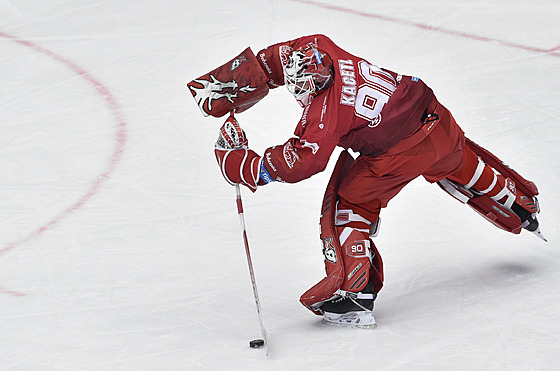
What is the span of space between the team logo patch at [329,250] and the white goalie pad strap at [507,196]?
77 cm

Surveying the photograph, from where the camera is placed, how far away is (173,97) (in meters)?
5.20

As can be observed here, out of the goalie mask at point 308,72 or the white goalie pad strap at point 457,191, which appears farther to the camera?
the white goalie pad strap at point 457,191

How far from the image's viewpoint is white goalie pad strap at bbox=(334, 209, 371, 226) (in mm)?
3161

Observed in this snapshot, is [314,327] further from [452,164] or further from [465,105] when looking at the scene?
[465,105]

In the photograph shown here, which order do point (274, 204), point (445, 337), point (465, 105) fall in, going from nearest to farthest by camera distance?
1. point (445, 337)
2. point (274, 204)
3. point (465, 105)

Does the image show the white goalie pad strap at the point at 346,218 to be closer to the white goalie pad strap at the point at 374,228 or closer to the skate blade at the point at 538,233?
the white goalie pad strap at the point at 374,228

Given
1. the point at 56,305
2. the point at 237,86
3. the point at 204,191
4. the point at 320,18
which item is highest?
the point at 320,18

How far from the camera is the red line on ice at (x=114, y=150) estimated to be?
401 centimetres

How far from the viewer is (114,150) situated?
4.64m

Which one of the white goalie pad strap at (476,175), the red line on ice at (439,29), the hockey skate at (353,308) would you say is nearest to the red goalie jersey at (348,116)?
the white goalie pad strap at (476,175)

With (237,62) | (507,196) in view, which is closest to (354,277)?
(507,196)

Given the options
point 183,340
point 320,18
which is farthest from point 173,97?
point 183,340

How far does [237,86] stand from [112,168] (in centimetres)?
152

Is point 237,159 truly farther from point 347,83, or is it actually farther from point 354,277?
point 354,277
